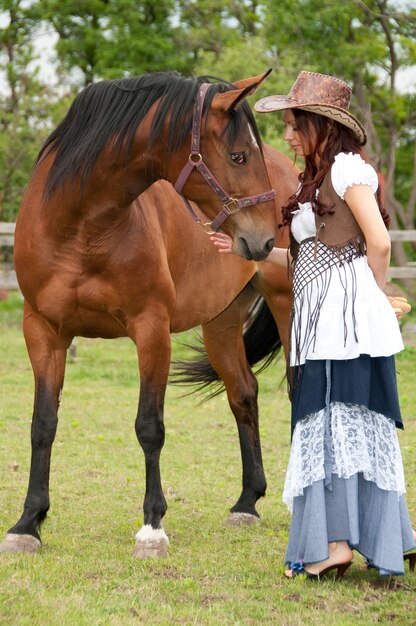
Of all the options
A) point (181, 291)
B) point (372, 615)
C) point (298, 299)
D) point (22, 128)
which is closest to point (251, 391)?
point (181, 291)

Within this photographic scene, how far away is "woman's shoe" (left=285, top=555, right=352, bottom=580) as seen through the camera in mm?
3746

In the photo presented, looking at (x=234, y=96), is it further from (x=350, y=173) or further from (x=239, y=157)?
(x=350, y=173)

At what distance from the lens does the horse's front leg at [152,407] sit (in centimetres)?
430

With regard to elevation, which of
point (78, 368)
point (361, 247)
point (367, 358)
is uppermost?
point (361, 247)

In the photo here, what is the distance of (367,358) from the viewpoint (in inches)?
145

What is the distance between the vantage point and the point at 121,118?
4.14m

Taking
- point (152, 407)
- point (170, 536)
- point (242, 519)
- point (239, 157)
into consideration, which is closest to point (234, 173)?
point (239, 157)

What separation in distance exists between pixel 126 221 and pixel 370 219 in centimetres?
127

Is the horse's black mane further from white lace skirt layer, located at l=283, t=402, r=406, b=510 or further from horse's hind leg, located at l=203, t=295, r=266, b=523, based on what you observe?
horse's hind leg, located at l=203, t=295, r=266, b=523

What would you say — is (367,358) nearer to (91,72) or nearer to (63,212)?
(63,212)

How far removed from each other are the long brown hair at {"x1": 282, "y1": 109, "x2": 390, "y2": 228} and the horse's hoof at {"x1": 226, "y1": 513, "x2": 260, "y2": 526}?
6.80ft

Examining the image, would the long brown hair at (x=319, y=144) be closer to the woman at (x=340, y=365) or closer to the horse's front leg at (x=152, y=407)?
the woman at (x=340, y=365)

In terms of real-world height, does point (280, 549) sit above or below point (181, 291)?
below

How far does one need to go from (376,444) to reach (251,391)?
80.3 inches
